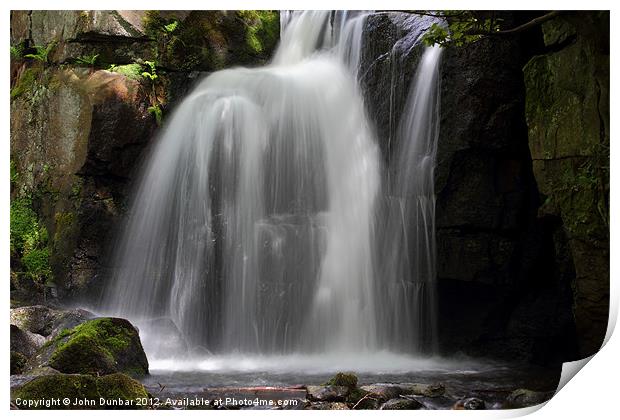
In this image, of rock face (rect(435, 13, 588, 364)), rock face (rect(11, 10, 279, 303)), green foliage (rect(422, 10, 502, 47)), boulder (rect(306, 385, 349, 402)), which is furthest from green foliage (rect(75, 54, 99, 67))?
boulder (rect(306, 385, 349, 402))

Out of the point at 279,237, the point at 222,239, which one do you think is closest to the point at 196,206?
the point at 222,239

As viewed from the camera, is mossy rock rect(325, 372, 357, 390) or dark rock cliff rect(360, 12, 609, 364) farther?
dark rock cliff rect(360, 12, 609, 364)

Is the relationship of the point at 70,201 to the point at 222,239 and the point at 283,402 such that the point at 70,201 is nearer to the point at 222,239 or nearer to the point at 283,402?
the point at 222,239

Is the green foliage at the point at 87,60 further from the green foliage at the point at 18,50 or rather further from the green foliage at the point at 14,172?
the green foliage at the point at 14,172

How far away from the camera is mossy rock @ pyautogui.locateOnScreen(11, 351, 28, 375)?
19.3ft

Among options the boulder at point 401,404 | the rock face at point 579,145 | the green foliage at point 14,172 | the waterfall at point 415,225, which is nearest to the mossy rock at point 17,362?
the green foliage at point 14,172

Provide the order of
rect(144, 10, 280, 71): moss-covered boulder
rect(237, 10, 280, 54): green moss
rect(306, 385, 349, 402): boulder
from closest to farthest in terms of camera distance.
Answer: rect(306, 385, 349, 402): boulder < rect(144, 10, 280, 71): moss-covered boulder < rect(237, 10, 280, 54): green moss

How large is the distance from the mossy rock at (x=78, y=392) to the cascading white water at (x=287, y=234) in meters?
1.81

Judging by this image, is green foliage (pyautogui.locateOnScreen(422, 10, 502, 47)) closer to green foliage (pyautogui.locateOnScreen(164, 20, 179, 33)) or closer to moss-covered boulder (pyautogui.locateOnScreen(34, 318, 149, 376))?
green foliage (pyautogui.locateOnScreen(164, 20, 179, 33))

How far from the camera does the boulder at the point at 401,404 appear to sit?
17.8 ft

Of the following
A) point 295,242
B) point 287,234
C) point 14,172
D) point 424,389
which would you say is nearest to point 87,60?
point 14,172

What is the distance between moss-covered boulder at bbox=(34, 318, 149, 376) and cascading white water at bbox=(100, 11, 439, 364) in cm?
88

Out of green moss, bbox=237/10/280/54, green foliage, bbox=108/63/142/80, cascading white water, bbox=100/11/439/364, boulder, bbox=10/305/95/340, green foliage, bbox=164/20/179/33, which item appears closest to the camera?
boulder, bbox=10/305/95/340

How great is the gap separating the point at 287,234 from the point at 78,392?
10.00ft
